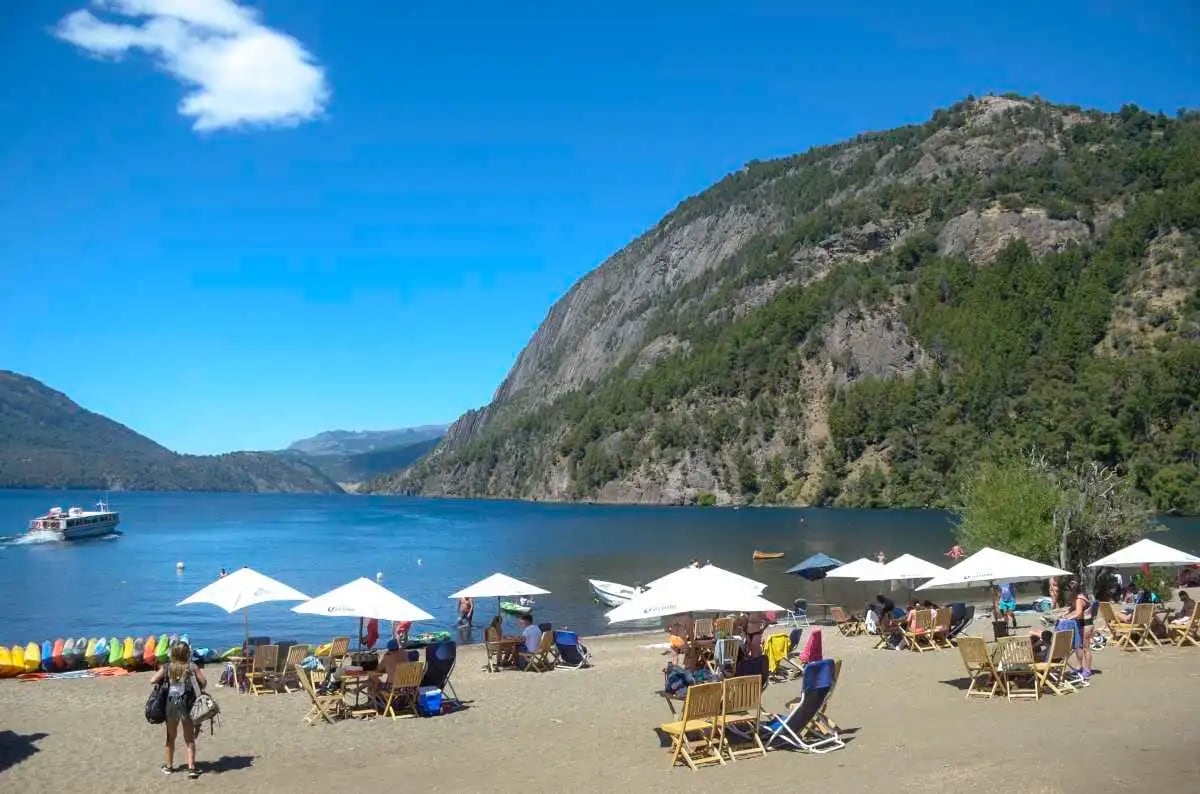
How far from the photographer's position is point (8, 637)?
33344 millimetres

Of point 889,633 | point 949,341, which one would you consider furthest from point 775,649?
point 949,341

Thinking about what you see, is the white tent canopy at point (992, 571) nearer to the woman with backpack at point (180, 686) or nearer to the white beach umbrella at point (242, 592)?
the white beach umbrella at point (242, 592)

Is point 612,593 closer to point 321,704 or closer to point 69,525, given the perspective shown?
point 321,704

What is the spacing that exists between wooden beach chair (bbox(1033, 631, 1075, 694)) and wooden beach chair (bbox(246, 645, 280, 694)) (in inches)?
524

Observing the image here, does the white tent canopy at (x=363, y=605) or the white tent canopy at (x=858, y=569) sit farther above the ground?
the white tent canopy at (x=363, y=605)

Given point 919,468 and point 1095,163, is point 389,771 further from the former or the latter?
point 1095,163

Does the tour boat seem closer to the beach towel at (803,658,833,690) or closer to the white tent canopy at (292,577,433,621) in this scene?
the white tent canopy at (292,577,433,621)

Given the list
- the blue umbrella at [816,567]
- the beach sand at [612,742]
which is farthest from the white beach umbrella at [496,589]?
the blue umbrella at [816,567]

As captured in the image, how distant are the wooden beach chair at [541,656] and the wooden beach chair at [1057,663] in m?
9.68

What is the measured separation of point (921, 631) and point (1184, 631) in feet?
17.4

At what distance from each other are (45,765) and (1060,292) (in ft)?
472

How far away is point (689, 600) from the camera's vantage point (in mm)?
15734

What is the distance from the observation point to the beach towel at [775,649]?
17547 millimetres

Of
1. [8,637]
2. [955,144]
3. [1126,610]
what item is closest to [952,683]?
[1126,610]
